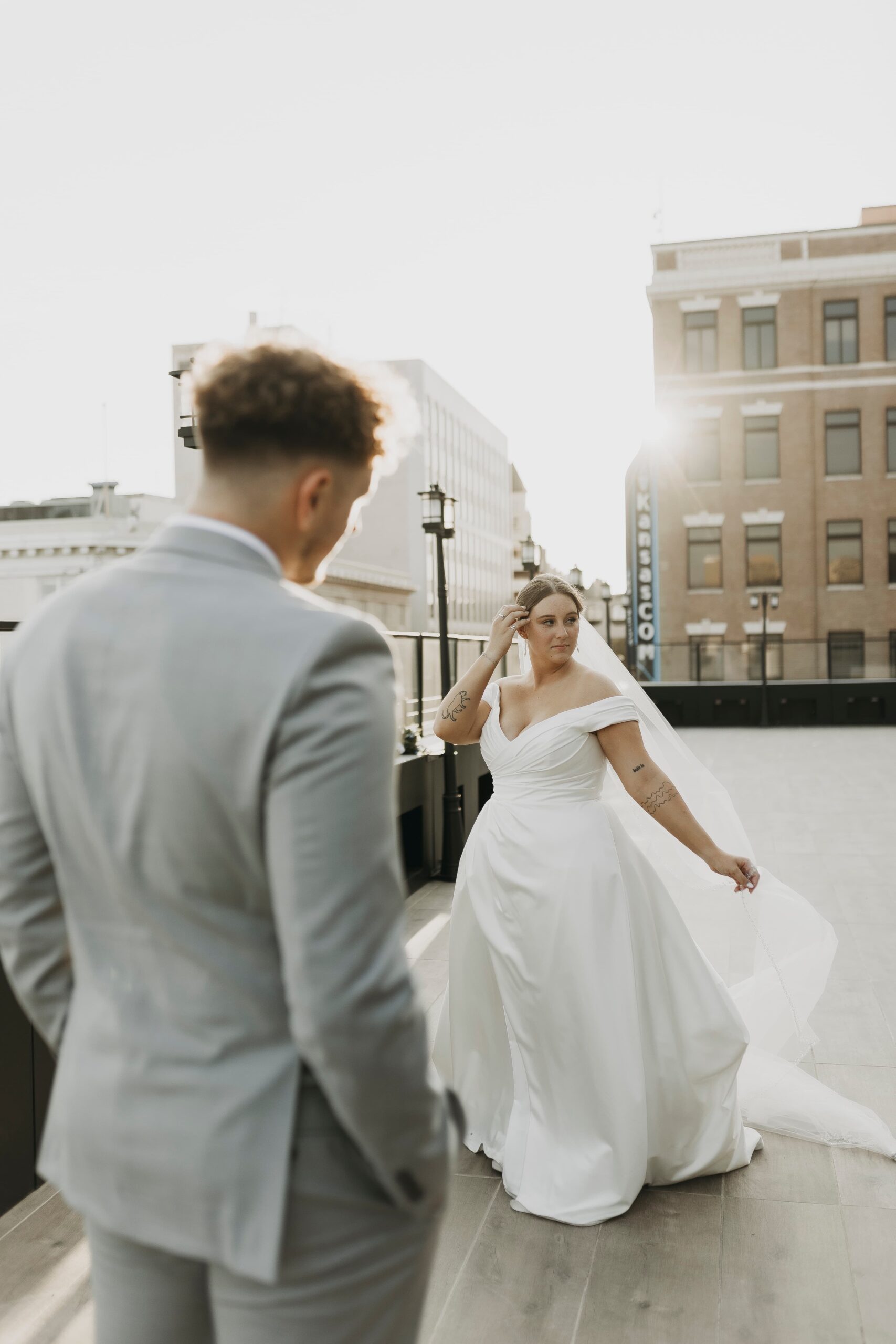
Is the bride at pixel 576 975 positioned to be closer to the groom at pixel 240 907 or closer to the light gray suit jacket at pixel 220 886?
the groom at pixel 240 907

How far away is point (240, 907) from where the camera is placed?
4.33ft

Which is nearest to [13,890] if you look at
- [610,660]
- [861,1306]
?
[861,1306]

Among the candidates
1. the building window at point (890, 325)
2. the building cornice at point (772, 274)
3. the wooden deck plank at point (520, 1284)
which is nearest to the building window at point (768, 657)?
the building window at point (890, 325)

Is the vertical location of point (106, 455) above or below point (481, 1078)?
above

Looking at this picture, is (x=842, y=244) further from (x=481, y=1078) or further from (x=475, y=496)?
(x=475, y=496)

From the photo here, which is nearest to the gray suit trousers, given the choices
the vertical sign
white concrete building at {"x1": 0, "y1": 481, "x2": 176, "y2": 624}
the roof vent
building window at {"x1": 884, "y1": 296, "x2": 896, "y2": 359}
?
the vertical sign

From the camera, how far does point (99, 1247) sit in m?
1.49

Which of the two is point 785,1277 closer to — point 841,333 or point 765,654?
point 765,654

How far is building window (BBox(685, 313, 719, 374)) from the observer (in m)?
35.6

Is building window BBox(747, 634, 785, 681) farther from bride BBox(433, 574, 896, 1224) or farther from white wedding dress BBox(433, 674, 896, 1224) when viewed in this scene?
white wedding dress BBox(433, 674, 896, 1224)

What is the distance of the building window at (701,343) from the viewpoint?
3559 centimetres

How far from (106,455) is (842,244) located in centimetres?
6335

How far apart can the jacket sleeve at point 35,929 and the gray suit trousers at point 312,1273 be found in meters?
0.30

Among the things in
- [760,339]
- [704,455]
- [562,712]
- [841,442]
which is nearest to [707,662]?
[704,455]
